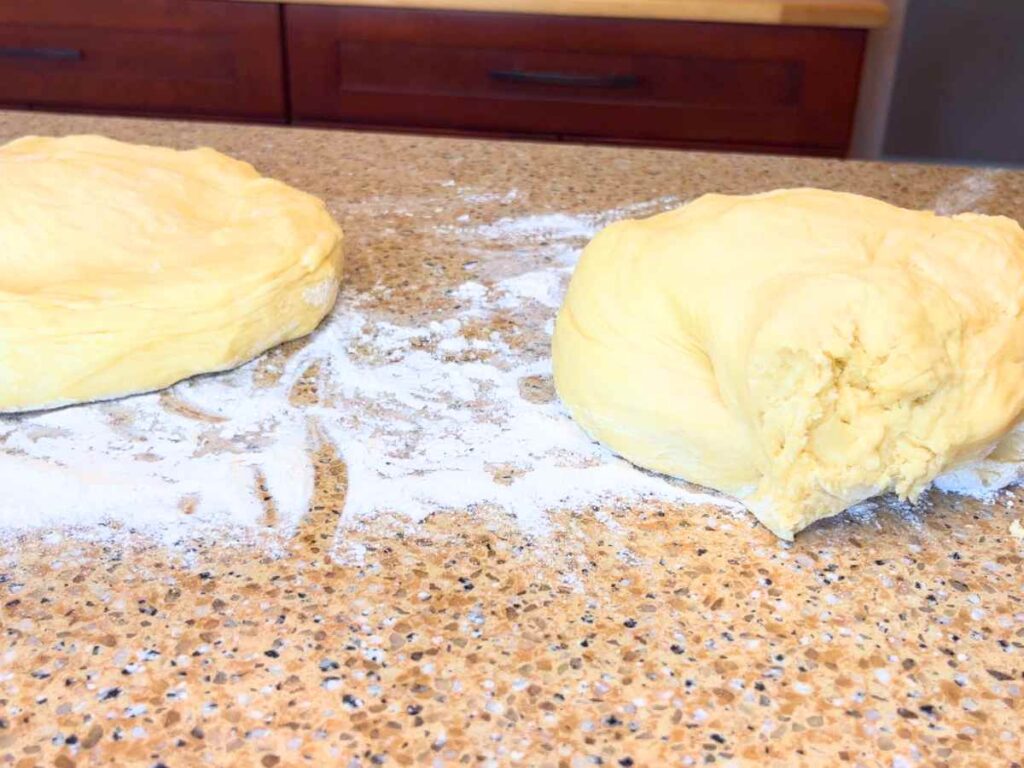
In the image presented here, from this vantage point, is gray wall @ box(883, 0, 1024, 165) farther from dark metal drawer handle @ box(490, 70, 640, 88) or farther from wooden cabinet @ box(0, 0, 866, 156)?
dark metal drawer handle @ box(490, 70, 640, 88)

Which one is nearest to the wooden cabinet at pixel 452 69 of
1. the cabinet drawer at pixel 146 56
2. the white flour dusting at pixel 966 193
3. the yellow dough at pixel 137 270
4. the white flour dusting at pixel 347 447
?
the cabinet drawer at pixel 146 56

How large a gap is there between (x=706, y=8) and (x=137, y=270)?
1305 millimetres

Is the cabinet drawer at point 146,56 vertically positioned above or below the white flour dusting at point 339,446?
above

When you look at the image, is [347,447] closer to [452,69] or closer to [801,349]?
[801,349]

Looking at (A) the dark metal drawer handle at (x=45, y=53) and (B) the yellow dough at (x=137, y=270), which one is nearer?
(B) the yellow dough at (x=137, y=270)

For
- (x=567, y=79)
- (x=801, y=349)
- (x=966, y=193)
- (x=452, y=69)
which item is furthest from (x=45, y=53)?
(x=801, y=349)

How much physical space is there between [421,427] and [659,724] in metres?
0.32

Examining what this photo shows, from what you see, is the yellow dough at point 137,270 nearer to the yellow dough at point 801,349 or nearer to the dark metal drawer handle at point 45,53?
the yellow dough at point 801,349

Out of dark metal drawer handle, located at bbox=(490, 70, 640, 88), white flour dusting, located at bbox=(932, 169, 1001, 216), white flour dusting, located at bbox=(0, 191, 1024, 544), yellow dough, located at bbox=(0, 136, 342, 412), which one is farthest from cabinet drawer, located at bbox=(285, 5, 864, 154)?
white flour dusting, located at bbox=(0, 191, 1024, 544)

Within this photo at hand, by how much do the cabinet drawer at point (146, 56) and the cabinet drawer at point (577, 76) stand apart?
7 centimetres

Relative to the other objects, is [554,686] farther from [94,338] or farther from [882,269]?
[94,338]

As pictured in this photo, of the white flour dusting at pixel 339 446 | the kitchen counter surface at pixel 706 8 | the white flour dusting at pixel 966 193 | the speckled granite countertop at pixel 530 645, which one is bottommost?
the speckled granite countertop at pixel 530 645

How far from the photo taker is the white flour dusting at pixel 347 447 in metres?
0.66

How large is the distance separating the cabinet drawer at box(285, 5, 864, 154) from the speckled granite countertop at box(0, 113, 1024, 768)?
1313 millimetres
